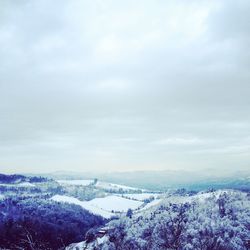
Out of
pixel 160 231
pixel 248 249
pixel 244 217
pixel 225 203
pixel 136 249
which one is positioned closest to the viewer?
pixel 136 249

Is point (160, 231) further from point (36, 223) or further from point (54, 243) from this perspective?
point (36, 223)

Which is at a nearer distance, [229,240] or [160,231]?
[229,240]

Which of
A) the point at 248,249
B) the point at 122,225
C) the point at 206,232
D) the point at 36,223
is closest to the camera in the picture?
the point at 248,249

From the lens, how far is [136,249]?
268ft

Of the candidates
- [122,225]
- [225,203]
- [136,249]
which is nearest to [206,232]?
[136,249]

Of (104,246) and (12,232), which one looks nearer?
(104,246)

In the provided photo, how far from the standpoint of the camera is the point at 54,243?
507 feet

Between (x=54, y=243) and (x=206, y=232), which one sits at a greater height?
(x=206, y=232)

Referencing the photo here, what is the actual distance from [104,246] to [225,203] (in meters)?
87.7

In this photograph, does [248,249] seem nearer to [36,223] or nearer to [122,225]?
[122,225]

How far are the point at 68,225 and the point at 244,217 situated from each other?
10333 cm

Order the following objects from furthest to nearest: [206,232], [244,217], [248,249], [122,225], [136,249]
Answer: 1. [122,225]
2. [244,217]
3. [206,232]
4. [248,249]
5. [136,249]

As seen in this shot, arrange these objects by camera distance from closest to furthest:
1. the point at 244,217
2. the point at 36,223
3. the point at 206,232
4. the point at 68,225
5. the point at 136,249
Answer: the point at 136,249 → the point at 206,232 → the point at 244,217 → the point at 36,223 → the point at 68,225

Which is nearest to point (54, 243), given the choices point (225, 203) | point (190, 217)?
point (190, 217)
